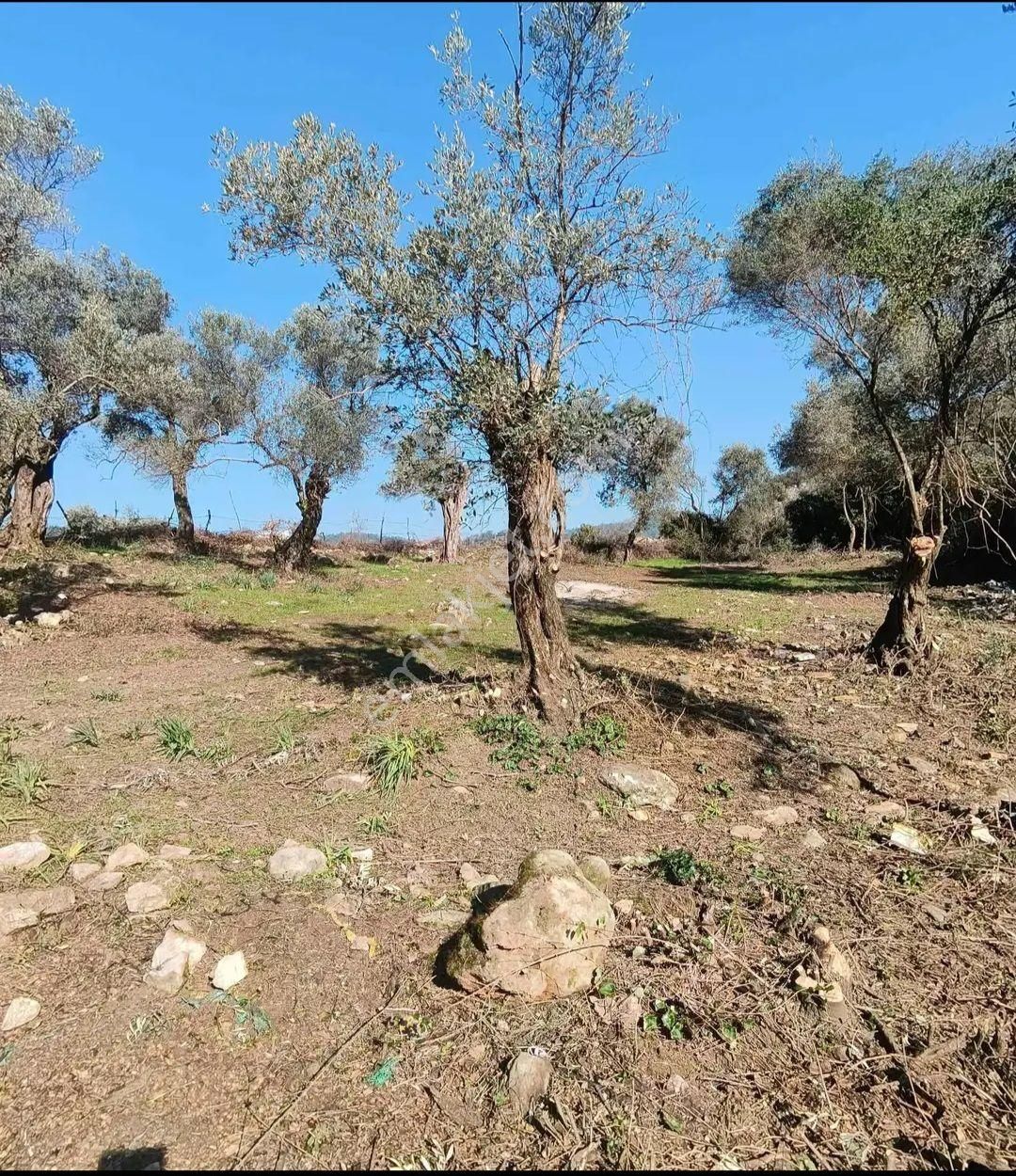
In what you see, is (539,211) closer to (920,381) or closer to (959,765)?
(959,765)

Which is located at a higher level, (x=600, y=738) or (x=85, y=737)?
(x=600, y=738)

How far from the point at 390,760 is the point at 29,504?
18.3 meters

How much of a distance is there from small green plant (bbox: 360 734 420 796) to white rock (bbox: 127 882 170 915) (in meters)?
1.80

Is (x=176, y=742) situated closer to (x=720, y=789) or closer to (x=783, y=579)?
(x=720, y=789)

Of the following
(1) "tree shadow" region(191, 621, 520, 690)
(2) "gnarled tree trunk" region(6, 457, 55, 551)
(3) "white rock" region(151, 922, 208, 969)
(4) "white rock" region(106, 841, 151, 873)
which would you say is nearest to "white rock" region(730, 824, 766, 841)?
(3) "white rock" region(151, 922, 208, 969)

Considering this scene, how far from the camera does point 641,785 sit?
17.6ft

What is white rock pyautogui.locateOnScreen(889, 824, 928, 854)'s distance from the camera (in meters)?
4.46

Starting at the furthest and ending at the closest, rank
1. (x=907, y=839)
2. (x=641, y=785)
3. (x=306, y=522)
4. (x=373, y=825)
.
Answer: (x=306, y=522) → (x=641, y=785) → (x=373, y=825) → (x=907, y=839)

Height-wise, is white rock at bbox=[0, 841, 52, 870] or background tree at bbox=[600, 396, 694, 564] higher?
background tree at bbox=[600, 396, 694, 564]

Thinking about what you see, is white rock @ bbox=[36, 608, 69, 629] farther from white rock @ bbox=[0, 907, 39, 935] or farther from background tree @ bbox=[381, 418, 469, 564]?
white rock @ bbox=[0, 907, 39, 935]

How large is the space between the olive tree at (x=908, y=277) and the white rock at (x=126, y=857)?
8340 mm

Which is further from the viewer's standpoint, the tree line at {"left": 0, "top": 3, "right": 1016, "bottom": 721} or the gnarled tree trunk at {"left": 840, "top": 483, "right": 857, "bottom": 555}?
the gnarled tree trunk at {"left": 840, "top": 483, "right": 857, "bottom": 555}

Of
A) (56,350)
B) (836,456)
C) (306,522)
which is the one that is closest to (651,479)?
(836,456)

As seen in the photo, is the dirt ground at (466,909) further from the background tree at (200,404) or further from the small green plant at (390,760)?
the background tree at (200,404)
